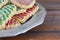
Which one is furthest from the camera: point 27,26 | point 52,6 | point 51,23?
point 52,6

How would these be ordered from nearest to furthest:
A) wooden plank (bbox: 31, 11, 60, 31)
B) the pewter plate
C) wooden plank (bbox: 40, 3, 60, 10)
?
the pewter plate → wooden plank (bbox: 31, 11, 60, 31) → wooden plank (bbox: 40, 3, 60, 10)

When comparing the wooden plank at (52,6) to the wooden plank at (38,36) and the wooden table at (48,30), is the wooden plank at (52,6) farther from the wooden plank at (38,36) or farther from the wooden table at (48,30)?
the wooden plank at (38,36)

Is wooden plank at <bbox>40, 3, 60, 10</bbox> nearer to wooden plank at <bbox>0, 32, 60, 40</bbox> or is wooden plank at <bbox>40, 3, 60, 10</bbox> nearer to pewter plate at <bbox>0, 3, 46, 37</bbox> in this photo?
pewter plate at <bbox>0, 3, 46, 37</bbox>

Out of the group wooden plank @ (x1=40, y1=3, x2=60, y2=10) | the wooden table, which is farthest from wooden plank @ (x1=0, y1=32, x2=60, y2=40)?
wooden plank @ (x1=40, y1=3, x2=60, y2=10)

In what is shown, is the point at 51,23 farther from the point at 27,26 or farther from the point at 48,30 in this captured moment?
the point at 27,26

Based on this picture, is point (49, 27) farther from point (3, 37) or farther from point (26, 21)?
point (3, 37)

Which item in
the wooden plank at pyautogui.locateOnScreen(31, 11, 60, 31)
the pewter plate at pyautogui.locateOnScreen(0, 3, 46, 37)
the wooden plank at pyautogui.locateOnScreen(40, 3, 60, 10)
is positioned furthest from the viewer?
the wooden plank at pyautogui.locateOnScreen(40, 3, 60, 10)

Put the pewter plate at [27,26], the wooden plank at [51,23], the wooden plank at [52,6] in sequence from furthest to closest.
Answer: the wooden plank at [52,6] < the wooden plank at [51,23] < the pewter plate at [27,26]

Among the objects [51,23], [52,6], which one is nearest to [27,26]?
[51,23]

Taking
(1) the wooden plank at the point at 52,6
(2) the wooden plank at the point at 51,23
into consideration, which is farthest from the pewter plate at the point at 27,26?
(1) the wooden plank at the point at 52,6

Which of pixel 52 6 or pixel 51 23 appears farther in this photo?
pixel 52 6
